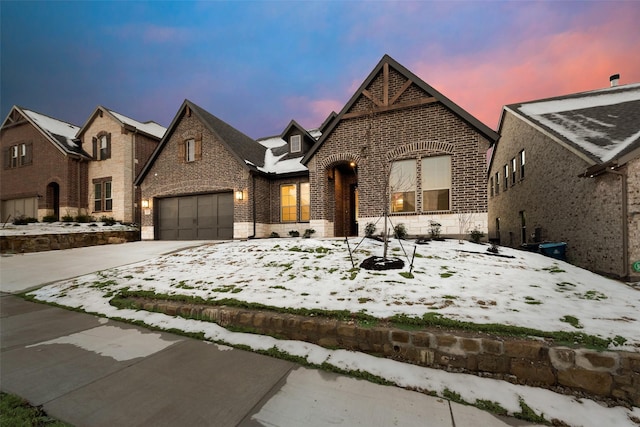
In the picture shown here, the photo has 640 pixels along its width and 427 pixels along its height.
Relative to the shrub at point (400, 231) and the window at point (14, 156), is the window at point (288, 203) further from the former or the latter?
the window at point (14, 156)

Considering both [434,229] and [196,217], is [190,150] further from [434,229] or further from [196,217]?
[434,229]

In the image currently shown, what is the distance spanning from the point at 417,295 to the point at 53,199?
27.5 meters

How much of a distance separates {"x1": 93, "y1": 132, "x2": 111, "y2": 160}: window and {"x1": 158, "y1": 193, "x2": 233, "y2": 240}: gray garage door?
7594mm

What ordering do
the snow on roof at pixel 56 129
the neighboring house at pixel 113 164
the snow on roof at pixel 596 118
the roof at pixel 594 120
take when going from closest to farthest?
the roof at pixel 594 120, the snow on roof at pixel 596 118, the neighboring house at pixel 113 164, the snow on roof at pixel 56 129

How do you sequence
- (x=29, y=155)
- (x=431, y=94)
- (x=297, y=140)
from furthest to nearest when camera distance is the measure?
(x=29, y=155) < (x=297, y=140) < (x=431, y=94)

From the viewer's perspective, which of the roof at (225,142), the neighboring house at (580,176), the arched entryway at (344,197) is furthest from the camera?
the roof at (225,142)

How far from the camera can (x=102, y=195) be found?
19312 mm

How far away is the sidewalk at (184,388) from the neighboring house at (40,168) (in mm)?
20509

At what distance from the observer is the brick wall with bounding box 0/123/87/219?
18.9m

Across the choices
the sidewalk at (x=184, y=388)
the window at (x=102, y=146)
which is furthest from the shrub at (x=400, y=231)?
the window at (x=102, y=146)

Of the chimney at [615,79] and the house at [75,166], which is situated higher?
the chimney at [615,79]

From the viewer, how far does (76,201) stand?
19.2 metres

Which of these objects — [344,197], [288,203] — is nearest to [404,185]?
[344,197]

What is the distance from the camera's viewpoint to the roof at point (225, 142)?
14195 millimetres
